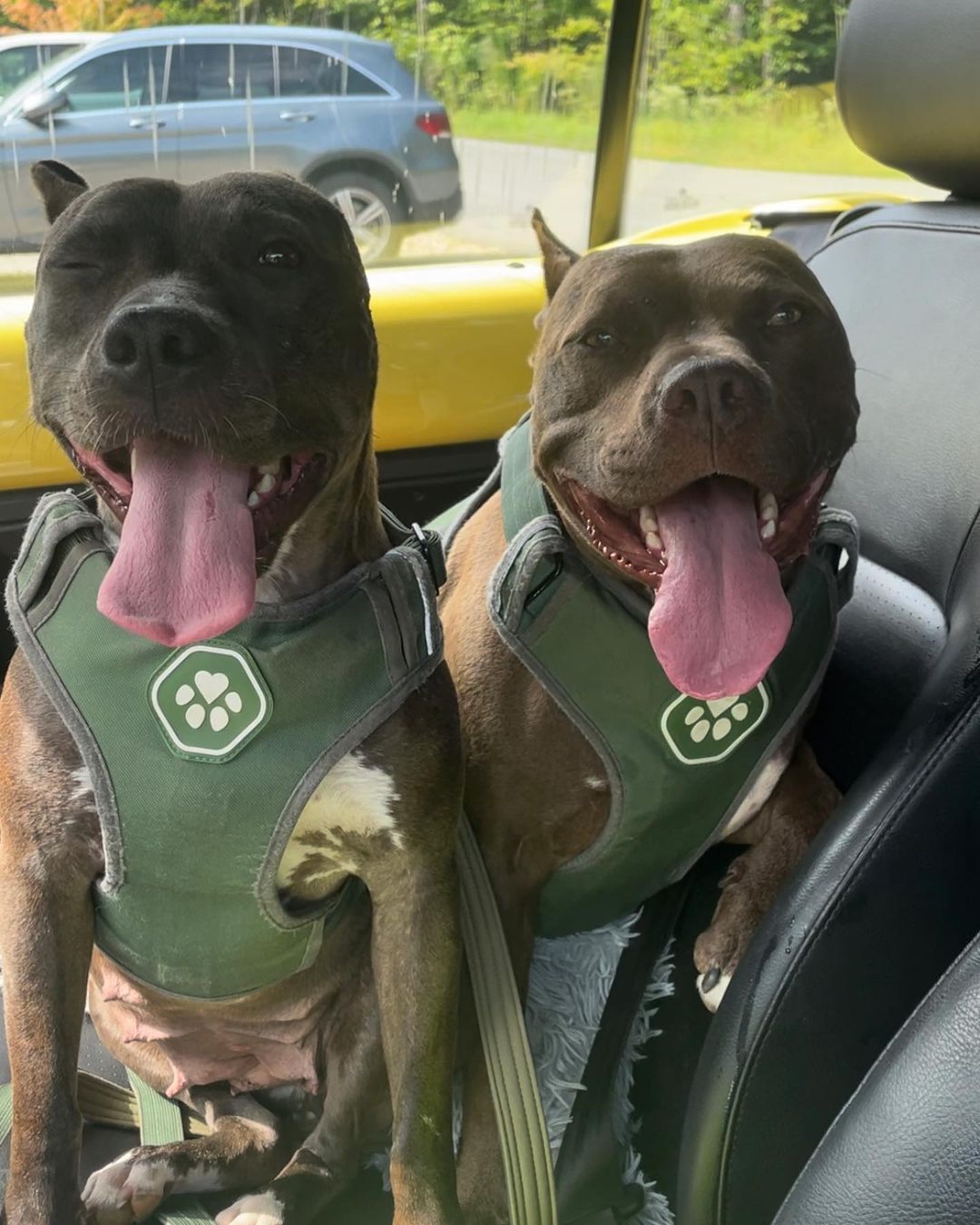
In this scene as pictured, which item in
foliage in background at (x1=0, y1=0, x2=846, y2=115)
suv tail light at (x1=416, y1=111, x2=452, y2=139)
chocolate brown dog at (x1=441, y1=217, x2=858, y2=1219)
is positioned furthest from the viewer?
suv tail light at (x1=416, y1=111, x2=452, y2=139)

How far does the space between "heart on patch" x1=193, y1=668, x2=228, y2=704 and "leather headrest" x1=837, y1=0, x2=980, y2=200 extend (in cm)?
137

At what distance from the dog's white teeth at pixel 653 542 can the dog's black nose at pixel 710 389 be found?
0.18m

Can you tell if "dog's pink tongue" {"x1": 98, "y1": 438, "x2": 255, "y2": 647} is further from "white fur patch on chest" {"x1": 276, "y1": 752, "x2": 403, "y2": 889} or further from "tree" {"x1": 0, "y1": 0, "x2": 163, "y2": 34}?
"tree" {"x1": 0, "y1": 0, "x2": 163, "y2": 34}

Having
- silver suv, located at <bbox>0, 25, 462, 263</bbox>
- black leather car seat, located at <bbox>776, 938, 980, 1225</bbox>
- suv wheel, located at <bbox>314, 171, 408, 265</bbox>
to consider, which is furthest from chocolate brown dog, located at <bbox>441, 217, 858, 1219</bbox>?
suv wheel, located at <bbox>314, 171, 408, 265</bbox>

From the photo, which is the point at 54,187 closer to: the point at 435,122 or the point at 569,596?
the point at 569,596

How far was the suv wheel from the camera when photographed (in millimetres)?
2900

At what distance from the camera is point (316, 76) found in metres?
2.90

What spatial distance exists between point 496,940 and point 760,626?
0.57 meters

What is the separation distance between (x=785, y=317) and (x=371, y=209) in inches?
57.1

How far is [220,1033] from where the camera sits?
1.85 metres

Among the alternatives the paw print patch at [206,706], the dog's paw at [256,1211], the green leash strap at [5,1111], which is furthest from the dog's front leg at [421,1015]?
the green leash strap at [5,1111]

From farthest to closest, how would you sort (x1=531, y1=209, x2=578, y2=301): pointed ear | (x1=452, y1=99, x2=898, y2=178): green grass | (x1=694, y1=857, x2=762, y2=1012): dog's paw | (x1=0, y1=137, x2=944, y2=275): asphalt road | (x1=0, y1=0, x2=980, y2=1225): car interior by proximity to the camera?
(x1=452, y1=99, x2=898, y2=178): green grass → (x1=0, y1=137, x2=944, y2=275): asphalt road → (x1=531, y1=209, x2=578, y2=301): pointed ear → (x1=694, y1=857, x2=762, y2=1012): dog's paw → (x1=0, y1=0, x2=980, y2=1225): car interior

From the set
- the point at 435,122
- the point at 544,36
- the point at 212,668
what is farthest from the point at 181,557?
the point at 544,36

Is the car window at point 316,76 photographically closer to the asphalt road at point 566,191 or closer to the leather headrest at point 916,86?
the asphalt road at point 566,191
